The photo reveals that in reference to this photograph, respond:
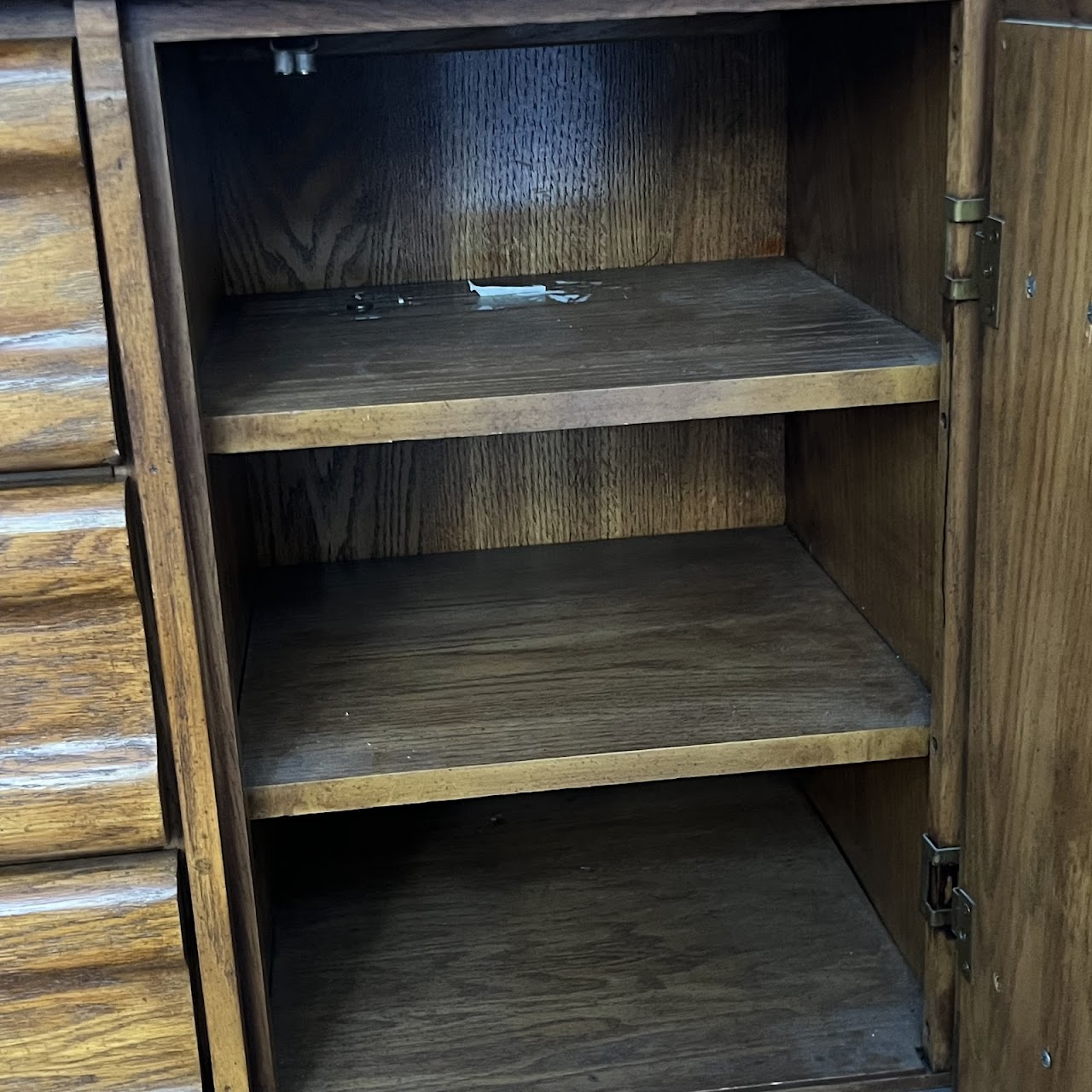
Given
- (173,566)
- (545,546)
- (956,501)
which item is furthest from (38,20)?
(545,546)

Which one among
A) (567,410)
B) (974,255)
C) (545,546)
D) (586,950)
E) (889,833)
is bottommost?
(586,950)

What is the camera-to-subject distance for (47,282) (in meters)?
0.86

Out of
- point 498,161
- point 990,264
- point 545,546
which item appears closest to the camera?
point 990,264

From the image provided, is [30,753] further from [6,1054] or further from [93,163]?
[93,163]

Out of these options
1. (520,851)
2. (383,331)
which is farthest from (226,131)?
(520,851)

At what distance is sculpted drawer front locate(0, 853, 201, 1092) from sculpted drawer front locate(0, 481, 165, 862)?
0.09 feet

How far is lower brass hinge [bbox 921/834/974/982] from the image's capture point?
3.50ft

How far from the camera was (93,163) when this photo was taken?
845 mm

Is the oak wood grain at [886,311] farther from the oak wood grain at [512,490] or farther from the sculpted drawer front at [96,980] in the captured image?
the sculpted drawer front at [96,980]

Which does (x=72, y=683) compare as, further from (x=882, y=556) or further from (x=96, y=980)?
(x=882, y=556)

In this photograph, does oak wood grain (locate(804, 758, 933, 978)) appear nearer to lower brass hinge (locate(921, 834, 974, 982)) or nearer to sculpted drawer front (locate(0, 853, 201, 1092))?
lower brass hinge (locate(921, 834, 974, 982))

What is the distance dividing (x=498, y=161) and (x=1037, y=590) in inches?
30.7

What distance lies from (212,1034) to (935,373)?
74 centimetres

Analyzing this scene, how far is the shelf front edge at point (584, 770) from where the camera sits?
104 centimetres
